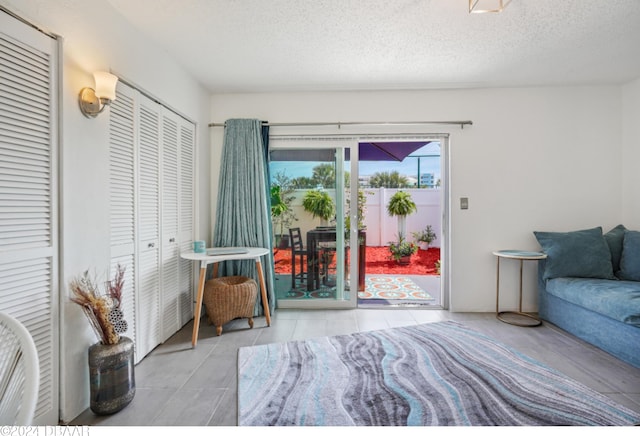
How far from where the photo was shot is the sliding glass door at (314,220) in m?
3.75

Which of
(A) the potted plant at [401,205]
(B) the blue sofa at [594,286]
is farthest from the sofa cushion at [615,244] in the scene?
(A) the potted plant at [401,205]

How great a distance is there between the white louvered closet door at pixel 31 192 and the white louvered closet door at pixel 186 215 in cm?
141

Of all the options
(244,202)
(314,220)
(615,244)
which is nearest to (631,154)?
(615,244)

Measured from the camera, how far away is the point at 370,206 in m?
7.35

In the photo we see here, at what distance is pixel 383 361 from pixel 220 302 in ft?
4.84

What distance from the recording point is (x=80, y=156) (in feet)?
6.01

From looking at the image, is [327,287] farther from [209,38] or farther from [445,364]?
[209,38]

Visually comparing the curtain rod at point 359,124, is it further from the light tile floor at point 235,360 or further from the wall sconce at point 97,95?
the light tile floor at point 235,360

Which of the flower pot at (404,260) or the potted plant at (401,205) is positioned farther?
the potted plant at (401,205)

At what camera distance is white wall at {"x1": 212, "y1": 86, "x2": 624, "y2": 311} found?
3498mm

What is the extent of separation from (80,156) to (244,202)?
69.7 inches

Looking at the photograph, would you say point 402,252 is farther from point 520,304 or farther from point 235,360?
point 235,360

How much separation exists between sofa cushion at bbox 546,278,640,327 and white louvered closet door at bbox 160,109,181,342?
351cm

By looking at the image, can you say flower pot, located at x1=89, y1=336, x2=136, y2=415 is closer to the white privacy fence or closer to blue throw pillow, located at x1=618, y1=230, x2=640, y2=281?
blue throw pillow, located at x1=618, y1=230, x2=640, y2=281
